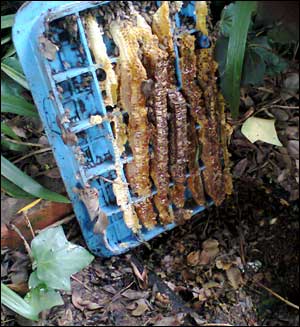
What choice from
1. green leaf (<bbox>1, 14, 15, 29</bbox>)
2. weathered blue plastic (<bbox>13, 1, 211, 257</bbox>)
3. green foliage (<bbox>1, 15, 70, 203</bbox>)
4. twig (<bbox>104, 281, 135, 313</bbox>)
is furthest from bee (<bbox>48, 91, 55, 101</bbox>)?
twig (<bbox>104, 281, 135, 313</bbox>)

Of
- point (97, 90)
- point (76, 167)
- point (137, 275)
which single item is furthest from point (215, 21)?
point (137, 275)

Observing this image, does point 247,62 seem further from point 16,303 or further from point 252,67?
point 16,303

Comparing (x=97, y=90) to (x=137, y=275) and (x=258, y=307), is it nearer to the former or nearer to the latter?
(x=137, y=275)

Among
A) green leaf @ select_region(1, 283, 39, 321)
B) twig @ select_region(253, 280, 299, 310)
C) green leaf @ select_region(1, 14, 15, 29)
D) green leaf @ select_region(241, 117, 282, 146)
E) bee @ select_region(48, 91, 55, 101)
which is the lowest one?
twig @ select_region(253, 280, 299, 310)

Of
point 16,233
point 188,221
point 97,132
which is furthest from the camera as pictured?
point 188,221

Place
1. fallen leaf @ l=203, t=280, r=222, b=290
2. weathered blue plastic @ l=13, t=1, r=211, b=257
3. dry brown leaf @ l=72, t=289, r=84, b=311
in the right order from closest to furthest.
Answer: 1. weathered blue plastic @ l=13, t=1, r=211, b=257
2. dry brown leaf @ l=72, t=289, r=84, b=311
3. fallen leaf @ l=203, t=280, r=222, b=290

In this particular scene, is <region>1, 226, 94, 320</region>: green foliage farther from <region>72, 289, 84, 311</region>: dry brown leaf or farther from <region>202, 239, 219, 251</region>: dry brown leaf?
<region>202, 239, 219, 251</region>: dry brown leaf
